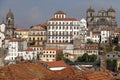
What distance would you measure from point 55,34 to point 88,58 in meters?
10.8

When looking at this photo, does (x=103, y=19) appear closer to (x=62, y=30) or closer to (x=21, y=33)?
(x=62, y=30)

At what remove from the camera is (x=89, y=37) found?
7362cm

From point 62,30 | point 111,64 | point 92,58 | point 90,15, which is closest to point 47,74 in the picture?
point 111,64

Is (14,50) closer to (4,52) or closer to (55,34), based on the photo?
(4,52)

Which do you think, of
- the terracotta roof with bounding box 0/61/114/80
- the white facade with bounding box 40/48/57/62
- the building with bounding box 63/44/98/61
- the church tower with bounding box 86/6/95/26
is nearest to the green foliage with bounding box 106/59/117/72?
the building with bounding box 63/44/98/61

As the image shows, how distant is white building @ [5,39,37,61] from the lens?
65.7 meters

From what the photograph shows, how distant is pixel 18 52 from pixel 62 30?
338 inches

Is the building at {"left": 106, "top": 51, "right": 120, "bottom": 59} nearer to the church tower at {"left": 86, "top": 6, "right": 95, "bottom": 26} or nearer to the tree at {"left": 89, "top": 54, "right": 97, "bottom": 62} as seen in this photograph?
the tree at {"left": 89, "top": 54, "right": 97, "bottom": 62}

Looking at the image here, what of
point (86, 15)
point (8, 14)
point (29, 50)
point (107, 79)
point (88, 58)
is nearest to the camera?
point (107, 79)

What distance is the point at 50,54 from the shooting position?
6462 cm

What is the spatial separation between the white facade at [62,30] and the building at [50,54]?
18.9 ft

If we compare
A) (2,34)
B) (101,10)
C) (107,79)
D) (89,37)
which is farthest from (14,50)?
(107,79)

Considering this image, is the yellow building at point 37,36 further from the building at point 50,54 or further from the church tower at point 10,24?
the building at point 50,54

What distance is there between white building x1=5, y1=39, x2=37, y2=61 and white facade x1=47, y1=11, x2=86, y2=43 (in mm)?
5123
